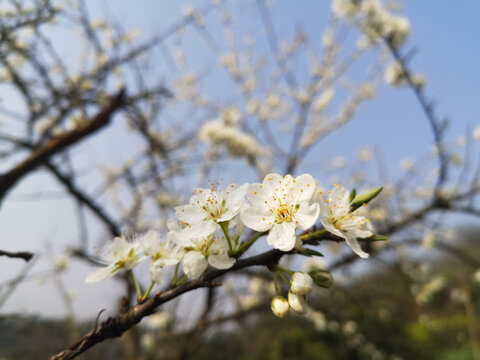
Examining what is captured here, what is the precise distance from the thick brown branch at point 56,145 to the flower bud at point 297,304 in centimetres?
161

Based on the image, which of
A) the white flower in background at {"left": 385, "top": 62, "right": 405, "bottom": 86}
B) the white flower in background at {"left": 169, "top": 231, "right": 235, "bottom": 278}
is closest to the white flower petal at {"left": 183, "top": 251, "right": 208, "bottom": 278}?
the white flower in background at {"left": 169, "top": 231, "right": 235, "bottom": 278}

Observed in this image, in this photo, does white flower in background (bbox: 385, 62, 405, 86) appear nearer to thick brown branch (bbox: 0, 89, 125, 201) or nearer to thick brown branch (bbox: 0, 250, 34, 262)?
thick brown branch (bbox: 0, 89, 125, 201)

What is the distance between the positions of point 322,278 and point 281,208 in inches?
7.2

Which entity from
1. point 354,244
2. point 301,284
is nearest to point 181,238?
point 301,284

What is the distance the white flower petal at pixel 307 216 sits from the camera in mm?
581

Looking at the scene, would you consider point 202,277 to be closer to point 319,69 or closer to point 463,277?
point 463,277

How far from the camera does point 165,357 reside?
10.2 ft

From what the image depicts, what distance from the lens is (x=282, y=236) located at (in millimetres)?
595

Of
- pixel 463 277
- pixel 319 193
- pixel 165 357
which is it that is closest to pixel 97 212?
pixel 165 357

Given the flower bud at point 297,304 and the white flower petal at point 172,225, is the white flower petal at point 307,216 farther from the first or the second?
the white flower petal at point 172,225

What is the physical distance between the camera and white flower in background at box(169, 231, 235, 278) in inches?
24.4

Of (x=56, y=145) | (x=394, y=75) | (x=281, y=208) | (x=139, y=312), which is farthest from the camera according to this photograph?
(x=394, y=75)

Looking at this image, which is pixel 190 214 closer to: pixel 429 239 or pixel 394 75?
pixel 394 75

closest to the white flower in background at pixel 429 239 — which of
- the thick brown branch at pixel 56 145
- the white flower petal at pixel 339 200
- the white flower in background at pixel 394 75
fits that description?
the white flower in background at pixel 394 75
